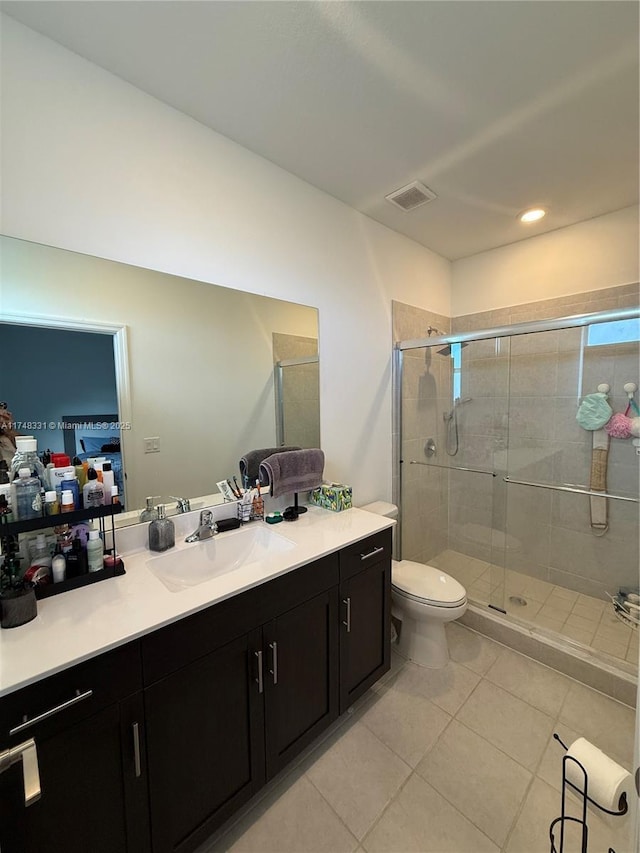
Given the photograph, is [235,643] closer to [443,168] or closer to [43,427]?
[43,427]

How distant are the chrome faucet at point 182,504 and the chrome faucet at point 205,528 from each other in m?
0.07

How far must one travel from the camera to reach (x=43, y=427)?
3.82 ft

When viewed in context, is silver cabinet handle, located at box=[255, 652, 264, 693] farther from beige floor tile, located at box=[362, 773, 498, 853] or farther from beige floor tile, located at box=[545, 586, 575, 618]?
beige floor tile, located at box=[545, 586, 575, 618]

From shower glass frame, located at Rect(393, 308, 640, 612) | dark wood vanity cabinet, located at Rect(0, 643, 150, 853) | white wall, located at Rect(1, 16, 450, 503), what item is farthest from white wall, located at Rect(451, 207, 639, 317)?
dark wood vanity cabinet, located at Rect(0, 643, 150, 853)

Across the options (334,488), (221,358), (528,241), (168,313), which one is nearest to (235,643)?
(334,488)

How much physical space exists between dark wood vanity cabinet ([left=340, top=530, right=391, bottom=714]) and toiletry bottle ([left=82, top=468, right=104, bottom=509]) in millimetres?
938

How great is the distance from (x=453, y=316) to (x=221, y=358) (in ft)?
7.38

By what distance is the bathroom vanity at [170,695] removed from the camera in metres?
0.81

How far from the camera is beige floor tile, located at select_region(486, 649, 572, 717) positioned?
5.67 feet

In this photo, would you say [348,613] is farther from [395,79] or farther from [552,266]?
[552,266]

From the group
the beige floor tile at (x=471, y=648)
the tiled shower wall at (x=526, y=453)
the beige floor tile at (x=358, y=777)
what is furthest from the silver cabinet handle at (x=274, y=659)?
the tiled shower wall at (x=526, y=453)

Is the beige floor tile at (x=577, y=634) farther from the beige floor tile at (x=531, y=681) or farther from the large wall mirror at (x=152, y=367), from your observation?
the large wall mirror at (x=152, y=367)

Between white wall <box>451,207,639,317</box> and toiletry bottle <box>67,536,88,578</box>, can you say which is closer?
toiletry bottle <box>67,536,88,578</box>

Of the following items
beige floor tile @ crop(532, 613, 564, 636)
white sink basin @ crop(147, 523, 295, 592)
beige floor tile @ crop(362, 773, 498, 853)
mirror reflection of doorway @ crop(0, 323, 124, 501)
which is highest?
mirror reflection of doorway @ crop(0, 323, 124, 501)
